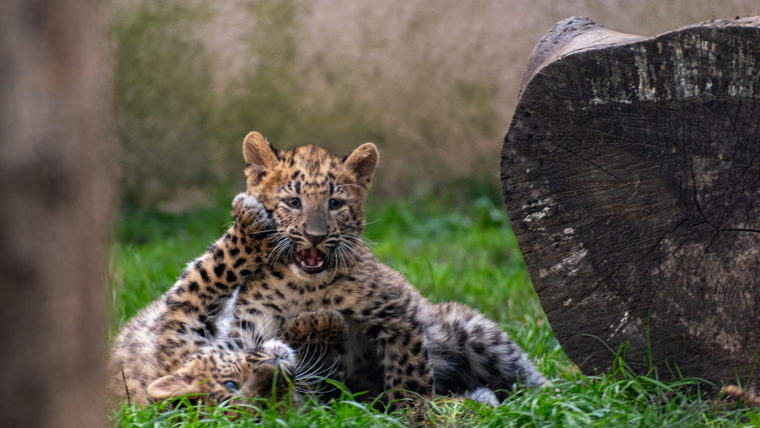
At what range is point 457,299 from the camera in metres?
7.03

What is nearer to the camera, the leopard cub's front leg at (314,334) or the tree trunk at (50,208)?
the tree trunk at (50,208)

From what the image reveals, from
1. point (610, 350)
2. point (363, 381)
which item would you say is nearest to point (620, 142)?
point (610, 350)

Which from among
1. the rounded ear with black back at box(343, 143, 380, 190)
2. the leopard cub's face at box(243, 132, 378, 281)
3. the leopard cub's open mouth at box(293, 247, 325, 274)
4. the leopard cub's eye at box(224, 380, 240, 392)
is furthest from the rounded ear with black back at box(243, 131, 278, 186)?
the leopard cub's eye at box(224, 380, 240, 392)

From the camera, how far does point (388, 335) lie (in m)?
4.83

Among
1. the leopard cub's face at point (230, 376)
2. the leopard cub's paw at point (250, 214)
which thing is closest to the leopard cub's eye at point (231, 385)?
Result: the leopard cub's face at point (230, 376)

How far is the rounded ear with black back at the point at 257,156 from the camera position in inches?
209

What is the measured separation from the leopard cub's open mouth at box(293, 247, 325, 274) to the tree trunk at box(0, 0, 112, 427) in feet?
8.63

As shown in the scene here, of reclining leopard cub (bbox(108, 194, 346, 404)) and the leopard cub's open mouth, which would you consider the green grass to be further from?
the leopard cub's open mouth

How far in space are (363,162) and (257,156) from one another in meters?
0.69

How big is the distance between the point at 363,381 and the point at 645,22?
5.70m

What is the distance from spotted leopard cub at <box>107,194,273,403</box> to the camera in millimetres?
4793

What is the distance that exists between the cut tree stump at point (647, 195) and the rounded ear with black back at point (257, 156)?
1.78 meters

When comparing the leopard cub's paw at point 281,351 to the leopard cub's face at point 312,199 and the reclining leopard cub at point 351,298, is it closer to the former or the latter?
the reclining leopard cub at point 351,298

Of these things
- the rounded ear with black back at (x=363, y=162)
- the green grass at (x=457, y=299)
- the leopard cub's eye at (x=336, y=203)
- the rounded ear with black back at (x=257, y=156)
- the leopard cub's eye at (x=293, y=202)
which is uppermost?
the rounded ear with black back at (x=257, y=156)
